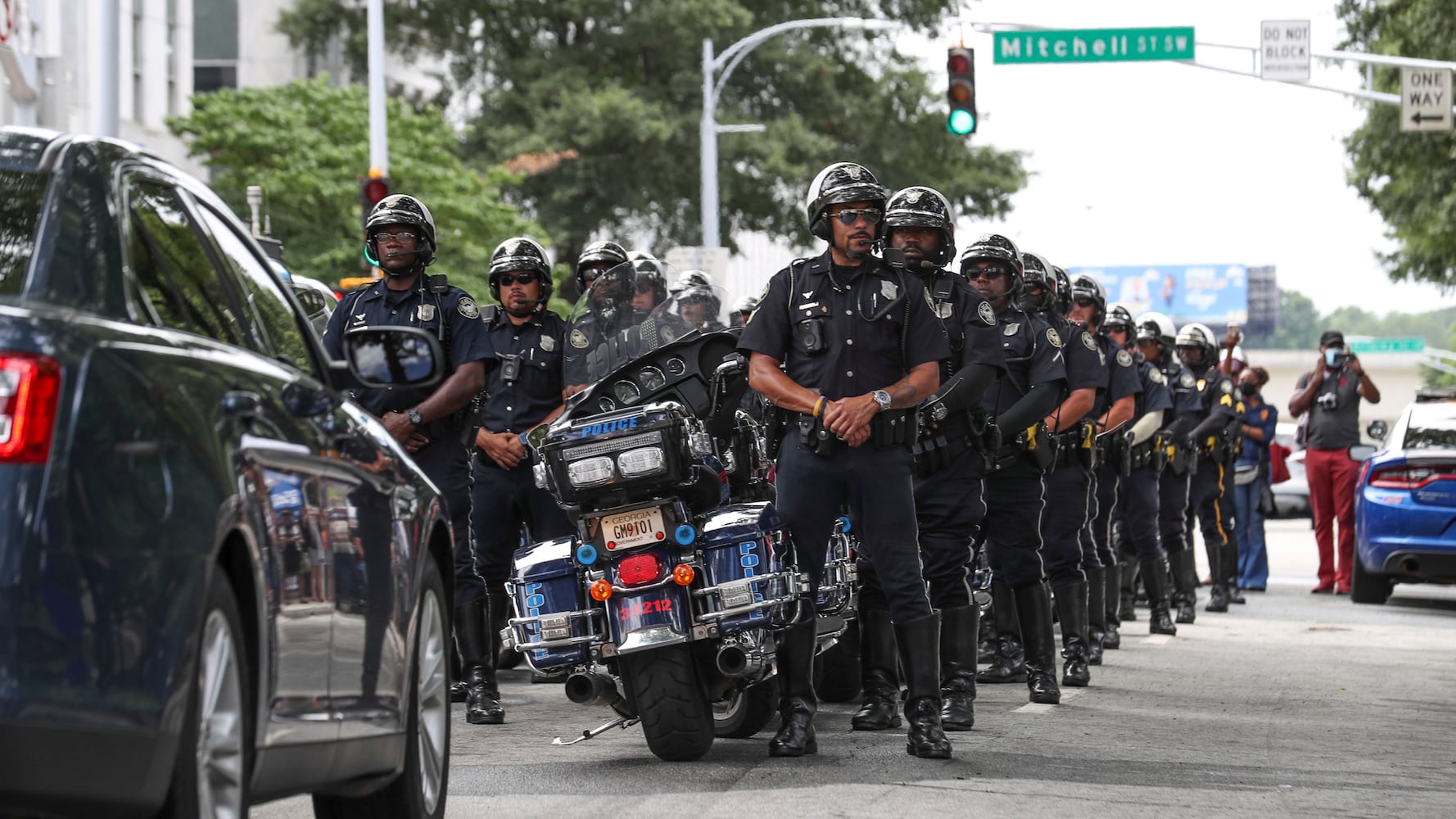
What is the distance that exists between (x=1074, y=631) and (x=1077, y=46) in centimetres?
1600

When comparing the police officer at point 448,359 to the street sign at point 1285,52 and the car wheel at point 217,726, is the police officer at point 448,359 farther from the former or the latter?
the street sign at point 1285,52

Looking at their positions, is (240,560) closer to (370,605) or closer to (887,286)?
(370,605)

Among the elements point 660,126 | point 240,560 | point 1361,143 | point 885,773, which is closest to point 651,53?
point 660,126

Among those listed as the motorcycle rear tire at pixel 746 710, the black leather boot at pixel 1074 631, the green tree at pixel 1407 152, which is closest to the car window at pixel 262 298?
the motorcycle rear tire at pixel 746 710

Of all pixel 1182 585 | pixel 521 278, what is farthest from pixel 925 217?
pixel 1182 585

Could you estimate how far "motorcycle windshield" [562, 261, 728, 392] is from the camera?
931 centimetres

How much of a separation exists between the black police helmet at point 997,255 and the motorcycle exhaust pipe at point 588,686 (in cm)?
371

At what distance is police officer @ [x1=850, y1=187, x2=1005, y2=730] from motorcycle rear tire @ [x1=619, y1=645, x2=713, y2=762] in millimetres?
1375

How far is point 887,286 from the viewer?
8.62m

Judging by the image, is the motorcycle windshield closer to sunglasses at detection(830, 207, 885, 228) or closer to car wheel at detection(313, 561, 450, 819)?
sunglasses at detection(830, 207, 885, 228)

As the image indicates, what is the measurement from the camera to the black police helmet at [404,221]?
32.7 ft

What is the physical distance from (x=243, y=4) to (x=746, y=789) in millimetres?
49725

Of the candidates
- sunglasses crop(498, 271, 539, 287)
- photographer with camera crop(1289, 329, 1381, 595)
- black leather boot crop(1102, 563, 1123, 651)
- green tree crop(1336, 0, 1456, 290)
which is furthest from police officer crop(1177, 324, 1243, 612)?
green tree crop(1336, 0, 1456, 290)

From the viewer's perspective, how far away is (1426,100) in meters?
25.7
